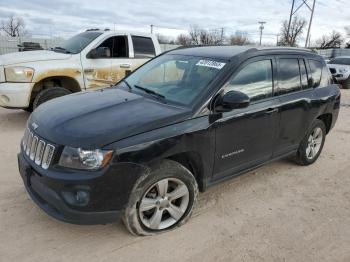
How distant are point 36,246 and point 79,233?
0.40 metres

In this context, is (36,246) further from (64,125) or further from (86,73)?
(86,73)

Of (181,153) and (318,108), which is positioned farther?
(318,108)

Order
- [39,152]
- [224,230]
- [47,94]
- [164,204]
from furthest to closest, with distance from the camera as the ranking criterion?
[47,94] → [224,230] → [164,204] → [39,152]

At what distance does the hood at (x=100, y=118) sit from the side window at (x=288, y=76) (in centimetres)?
162

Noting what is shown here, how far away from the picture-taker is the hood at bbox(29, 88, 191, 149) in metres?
2.91

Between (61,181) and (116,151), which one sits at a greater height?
(116,151)

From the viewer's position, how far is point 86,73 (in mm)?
7367

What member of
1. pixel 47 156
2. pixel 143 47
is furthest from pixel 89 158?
pixel 143 47

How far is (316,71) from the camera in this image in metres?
5.04

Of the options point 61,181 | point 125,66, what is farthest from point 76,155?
point 125,66

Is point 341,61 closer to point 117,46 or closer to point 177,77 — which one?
point 117,46

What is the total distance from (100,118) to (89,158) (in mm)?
500

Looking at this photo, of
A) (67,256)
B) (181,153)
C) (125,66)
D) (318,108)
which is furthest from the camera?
(125,66)

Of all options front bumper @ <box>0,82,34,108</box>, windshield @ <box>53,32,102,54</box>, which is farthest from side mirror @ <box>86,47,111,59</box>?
front bumper @ <box>0,82,34,108</box>
